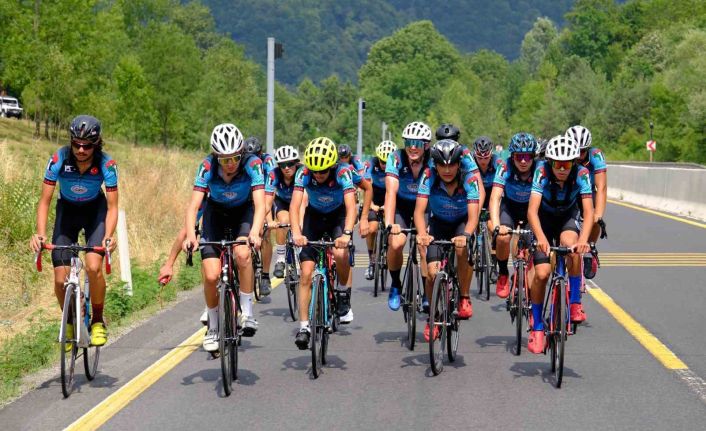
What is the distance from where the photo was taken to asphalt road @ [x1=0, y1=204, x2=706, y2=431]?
24.5 feet

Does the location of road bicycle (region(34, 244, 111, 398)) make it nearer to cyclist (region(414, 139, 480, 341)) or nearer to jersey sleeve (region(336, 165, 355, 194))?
jersey sleeve (region(336, 165, 355, 194))

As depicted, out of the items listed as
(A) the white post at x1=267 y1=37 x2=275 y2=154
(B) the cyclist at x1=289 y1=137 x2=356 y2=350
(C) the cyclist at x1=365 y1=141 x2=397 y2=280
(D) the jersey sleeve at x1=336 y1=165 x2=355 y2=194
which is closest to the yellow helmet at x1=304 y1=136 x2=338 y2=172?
(B) the cyclist at x1=289 y1=137 x2=356 y2=350

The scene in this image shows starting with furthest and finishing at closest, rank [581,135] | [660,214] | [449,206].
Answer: [660,214], [581,135], [449,206]

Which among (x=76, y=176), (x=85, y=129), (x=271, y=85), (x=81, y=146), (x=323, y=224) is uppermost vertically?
(x=271, y=85)

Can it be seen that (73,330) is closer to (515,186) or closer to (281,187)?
(515,186)

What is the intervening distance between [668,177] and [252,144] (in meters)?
18.5

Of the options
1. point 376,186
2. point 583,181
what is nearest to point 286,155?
point 376,186

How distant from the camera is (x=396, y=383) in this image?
342 inches

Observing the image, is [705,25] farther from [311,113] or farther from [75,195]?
[75,195]

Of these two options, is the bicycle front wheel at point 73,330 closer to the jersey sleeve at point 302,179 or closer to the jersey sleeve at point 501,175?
the jersey sleeve at point 302,179

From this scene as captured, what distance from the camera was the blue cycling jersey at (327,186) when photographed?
10.0 metres

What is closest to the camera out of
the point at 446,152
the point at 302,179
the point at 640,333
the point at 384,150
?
the point at 446,152

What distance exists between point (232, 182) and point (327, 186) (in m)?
1.21

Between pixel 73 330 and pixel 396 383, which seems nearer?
pixel 73 330
